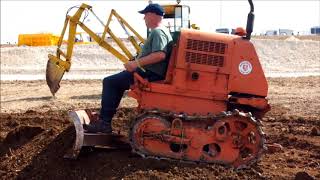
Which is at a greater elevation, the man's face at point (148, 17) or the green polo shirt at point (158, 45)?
the man's face at point (148, 17)

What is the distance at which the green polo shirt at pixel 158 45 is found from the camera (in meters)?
7.44

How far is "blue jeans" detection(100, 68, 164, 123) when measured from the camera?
7.77 metres

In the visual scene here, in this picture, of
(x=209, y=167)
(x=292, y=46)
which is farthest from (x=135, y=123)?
(x=292, y=46)

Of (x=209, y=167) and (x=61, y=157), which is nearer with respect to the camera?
(x=209, y=167)

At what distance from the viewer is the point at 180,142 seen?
24.3 feet

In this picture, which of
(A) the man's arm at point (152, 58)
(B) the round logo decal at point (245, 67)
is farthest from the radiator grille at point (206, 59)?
(A) the man's arm at point (152, 58)

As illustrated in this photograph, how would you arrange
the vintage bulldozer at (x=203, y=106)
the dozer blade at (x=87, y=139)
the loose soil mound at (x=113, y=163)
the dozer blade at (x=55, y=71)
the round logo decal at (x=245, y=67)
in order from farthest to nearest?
the dozer blade at (x=55, y=71)
the round logo decal at (x=245, y=67)
the dozer blade at (x=87, y=139)
the vintage bulldozer at (x=203, y=106)
the loose soil mound at (x=113, y=163)

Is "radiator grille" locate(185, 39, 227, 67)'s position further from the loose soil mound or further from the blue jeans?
the loose soil mound

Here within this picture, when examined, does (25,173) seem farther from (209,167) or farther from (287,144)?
(287,144)

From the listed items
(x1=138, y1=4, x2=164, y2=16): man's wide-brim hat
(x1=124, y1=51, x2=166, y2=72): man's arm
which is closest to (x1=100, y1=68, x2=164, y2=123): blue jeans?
(x1=124, y1=51, x2=166, y2=72): man's arm

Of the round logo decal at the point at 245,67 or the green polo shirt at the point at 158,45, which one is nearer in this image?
the green polo shirt at the point at 158,45

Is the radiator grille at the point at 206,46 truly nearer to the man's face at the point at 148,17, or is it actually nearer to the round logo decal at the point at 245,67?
the round logo decal at the point at 245,67

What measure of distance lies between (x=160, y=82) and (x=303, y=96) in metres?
10.7

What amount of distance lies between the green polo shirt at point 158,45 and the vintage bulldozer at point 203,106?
96 mm
